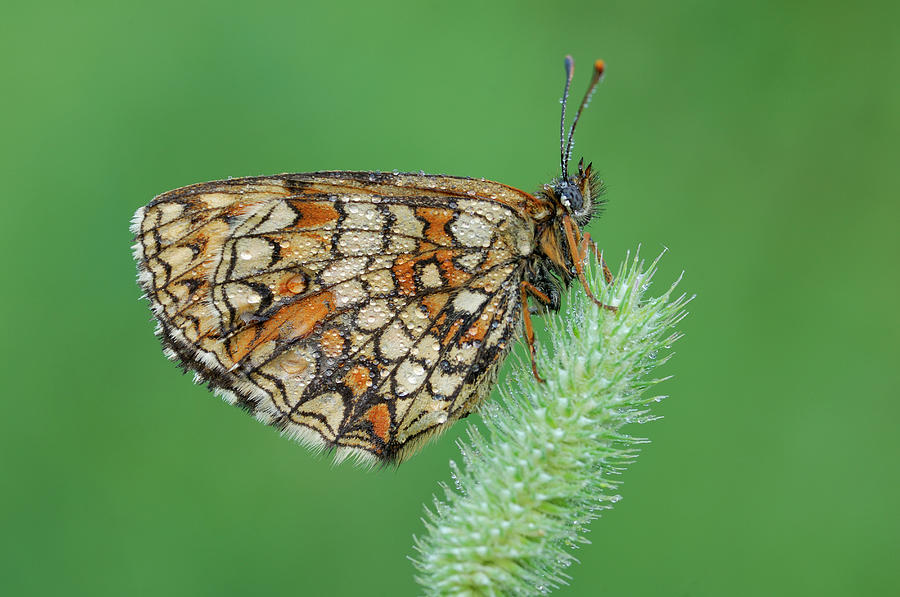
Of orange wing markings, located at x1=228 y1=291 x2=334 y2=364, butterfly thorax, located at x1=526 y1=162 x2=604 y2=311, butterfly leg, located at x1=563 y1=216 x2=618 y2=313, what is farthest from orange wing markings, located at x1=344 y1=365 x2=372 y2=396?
butterfly leg, located at x1=563 y1=216 x2=618 y2=313

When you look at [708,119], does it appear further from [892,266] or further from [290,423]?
[290,423]

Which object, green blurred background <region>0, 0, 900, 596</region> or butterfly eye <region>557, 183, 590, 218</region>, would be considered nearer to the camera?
butterfly eye <region>557, 183, 590, 218</region>

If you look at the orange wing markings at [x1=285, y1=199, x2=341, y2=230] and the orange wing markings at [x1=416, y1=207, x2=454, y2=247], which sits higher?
the orange wing markings at [x1=416, y1=207, x2=454, y2=247]

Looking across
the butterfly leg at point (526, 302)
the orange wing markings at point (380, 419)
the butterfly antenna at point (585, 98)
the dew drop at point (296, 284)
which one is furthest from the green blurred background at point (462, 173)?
the butterfly antenna at point (585, 98)

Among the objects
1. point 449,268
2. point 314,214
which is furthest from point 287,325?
point 449,268

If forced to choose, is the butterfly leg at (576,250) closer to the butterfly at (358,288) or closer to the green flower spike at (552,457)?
the butterfly at (358,288)

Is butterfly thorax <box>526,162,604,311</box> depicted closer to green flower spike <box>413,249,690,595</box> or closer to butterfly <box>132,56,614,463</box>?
butterfly <box>132,56,614,463</box>

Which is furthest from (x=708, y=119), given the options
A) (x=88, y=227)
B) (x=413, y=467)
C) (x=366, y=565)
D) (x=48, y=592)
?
(x=48, y=592)

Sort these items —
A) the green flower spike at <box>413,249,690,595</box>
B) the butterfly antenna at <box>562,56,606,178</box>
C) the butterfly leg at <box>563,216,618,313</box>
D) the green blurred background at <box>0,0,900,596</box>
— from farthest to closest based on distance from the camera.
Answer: the green blurred background at <box>0,0,900,596</box>
the butterfly leg at <box>563,216,618,313</box>
the butterfly antenna at <box>562,56,606,178</box>
the green flower spike at <box>413,249,690,595</box>
